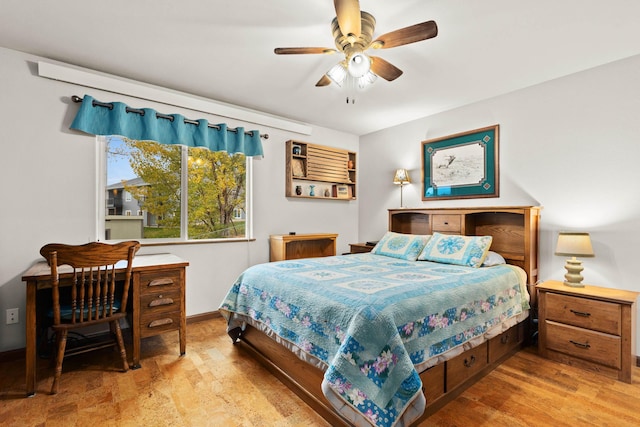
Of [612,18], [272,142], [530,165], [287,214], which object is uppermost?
[612,18]

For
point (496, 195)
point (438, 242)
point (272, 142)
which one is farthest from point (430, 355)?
point (272, 142)

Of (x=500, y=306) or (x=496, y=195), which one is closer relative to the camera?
(x=500, y=306)

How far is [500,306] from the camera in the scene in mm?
2322

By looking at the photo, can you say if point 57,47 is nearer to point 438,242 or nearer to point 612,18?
point 438,242

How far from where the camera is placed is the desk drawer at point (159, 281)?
2395 mm

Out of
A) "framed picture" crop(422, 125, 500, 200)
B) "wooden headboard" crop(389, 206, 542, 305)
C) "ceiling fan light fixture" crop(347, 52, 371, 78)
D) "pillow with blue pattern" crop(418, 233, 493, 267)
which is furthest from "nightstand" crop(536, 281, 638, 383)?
"ceiling fan light fixture" crop(347, 52, 371, 78)

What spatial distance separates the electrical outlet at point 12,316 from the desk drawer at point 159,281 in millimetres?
1083

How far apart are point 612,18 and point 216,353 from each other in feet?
12.5

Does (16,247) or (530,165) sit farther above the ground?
(530,165)

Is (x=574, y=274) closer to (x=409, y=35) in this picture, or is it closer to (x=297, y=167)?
(x=409, y=35)

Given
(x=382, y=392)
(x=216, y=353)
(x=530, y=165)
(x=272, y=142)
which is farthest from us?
(x=272, y=142)

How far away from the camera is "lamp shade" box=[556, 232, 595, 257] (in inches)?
97.0

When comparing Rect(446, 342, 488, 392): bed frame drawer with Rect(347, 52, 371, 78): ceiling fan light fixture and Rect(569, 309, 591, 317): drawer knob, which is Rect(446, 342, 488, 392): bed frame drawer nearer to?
Rect(569, 309, 591, 317): drawer knob

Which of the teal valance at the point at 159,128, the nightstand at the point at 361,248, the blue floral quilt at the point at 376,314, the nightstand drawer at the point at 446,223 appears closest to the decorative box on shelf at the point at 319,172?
the teal valance at the point at 159,128
